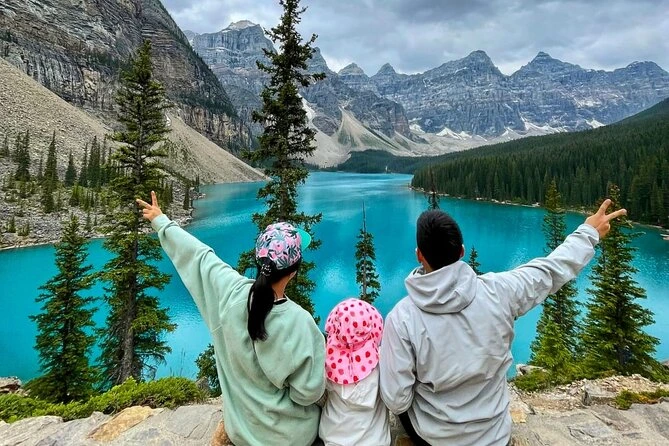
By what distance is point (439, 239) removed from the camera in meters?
2.00

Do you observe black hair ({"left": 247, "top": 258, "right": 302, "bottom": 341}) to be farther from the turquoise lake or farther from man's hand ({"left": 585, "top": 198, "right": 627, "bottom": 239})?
the turquoise lake

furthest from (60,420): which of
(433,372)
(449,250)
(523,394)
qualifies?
(523,394)

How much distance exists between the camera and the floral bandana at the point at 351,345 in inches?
86.0

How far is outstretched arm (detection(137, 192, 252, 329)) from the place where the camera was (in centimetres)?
227

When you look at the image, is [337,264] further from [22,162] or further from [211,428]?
[22,162]

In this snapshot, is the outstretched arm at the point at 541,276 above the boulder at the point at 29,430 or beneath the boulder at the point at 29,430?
above

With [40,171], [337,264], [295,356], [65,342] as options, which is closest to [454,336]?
[295,356]

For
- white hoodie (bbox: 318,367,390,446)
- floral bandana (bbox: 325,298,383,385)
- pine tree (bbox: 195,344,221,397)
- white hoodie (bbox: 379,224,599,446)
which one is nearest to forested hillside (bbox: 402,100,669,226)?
pine tree (bbox: 195,344,221,397)

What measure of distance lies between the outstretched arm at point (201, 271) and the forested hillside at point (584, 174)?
5118 cm

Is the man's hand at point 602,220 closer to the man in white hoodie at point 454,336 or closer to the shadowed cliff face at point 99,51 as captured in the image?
the man in white hoodie at point 454,336

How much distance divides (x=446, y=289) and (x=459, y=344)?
0.34 m

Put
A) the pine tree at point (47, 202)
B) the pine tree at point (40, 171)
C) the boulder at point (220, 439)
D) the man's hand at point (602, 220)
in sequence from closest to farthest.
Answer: the man's hand at point (602, 220)
the boulder at point (220, 439)
the pine tree at point (47, 202)
the pine tree at point (40, 171)

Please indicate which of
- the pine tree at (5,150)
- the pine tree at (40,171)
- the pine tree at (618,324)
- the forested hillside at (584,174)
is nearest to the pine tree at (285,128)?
the pine tree at (618,324)

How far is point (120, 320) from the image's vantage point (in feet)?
33.6
